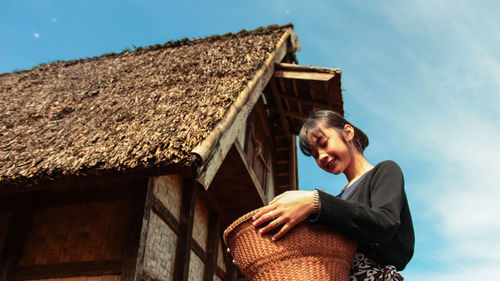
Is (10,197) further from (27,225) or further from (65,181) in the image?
(65,181)

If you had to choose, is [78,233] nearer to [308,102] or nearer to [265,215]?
[265,215]

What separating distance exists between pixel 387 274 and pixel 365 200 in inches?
9.2

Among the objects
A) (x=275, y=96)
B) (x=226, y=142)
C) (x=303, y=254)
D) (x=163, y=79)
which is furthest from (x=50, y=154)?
(x=275, y=96)

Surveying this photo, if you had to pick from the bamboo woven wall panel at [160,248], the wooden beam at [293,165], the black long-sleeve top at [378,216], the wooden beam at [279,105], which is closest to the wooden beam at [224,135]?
the bamboo woven wall panel at [160,248]

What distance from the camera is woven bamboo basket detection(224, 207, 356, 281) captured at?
4.06 feet

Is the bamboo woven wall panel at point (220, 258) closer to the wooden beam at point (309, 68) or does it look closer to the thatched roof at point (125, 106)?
the thatched roof at point (125, 106)

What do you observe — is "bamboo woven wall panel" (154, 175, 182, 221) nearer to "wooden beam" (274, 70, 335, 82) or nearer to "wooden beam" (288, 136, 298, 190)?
"wooden beam" (274, 70, 335, 82)

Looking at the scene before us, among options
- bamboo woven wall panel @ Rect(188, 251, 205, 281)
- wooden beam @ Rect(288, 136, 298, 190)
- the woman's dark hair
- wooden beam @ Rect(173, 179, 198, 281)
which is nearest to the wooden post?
wooden beam @ Rect(173, 179, 198, 281)

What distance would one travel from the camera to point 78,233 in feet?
14.0

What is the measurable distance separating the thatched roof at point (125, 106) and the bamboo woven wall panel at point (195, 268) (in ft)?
6.81

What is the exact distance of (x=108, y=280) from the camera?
3.95 m

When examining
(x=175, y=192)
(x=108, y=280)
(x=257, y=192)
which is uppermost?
(x=257, y=192)

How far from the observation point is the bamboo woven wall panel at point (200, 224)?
18.8 ft

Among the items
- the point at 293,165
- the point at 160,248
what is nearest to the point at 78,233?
the point at 160,248
